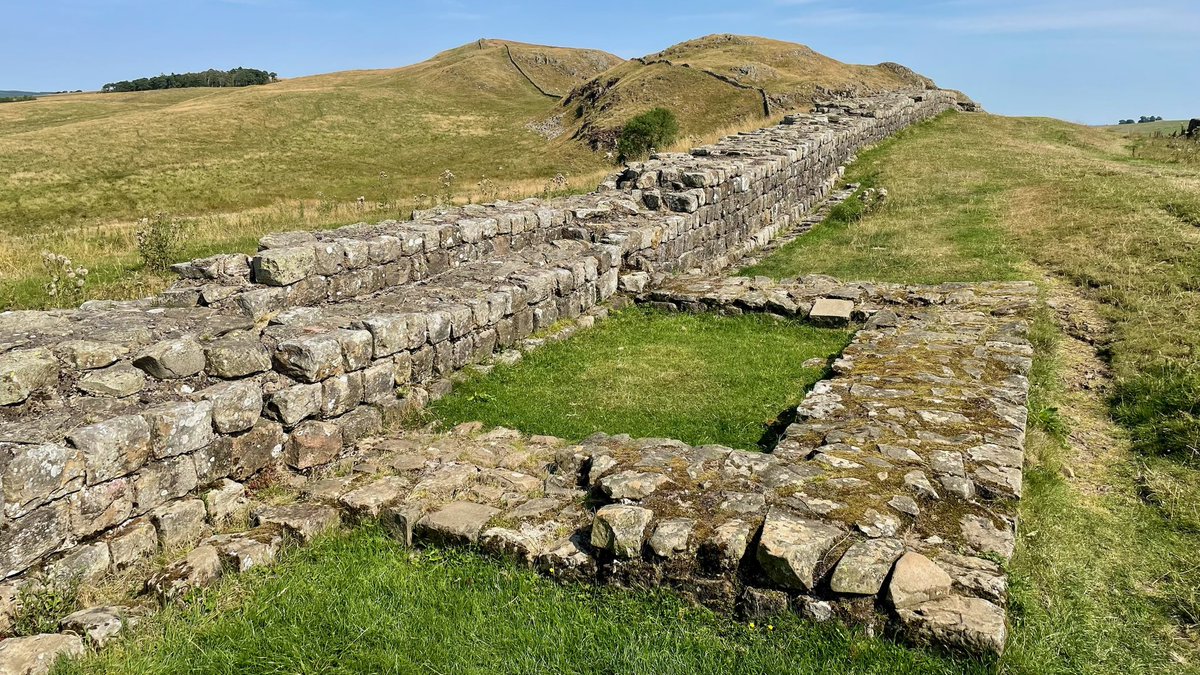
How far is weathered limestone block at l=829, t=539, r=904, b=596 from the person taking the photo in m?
3.95

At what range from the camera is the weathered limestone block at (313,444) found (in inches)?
237

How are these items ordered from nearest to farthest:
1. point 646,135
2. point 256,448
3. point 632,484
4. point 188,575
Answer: point 188,575 → point 632,484 → point 256,448 → point 646,135

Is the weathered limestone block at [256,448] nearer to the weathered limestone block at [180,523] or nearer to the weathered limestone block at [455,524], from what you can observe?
the weathered limestone block at [180,523]

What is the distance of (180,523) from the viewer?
503 centimetres

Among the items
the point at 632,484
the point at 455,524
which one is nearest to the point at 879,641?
the point at 632,484

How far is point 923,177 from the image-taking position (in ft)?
66.9

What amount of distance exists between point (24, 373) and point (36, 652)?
1.87 m

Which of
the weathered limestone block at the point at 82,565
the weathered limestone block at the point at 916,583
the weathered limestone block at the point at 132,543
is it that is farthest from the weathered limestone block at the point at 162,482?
the weathered limestone block at the point at 916,583

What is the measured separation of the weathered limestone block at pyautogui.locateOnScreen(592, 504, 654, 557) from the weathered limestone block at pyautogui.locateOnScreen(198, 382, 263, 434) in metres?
2.83

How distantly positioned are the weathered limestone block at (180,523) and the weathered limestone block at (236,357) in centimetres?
102

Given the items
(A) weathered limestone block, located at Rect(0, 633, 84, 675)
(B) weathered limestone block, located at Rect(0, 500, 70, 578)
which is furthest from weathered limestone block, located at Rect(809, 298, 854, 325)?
(A) weathered limestone block, located at Rect(0, 633, 84, 675)

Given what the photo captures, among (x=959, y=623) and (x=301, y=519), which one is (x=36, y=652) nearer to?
(x=301, y=519)

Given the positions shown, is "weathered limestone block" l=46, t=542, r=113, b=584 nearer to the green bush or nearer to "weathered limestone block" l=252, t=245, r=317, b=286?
"weathered limestone block" l=252, t=245, r=317, b=286

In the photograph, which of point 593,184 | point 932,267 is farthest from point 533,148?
point 932,267
